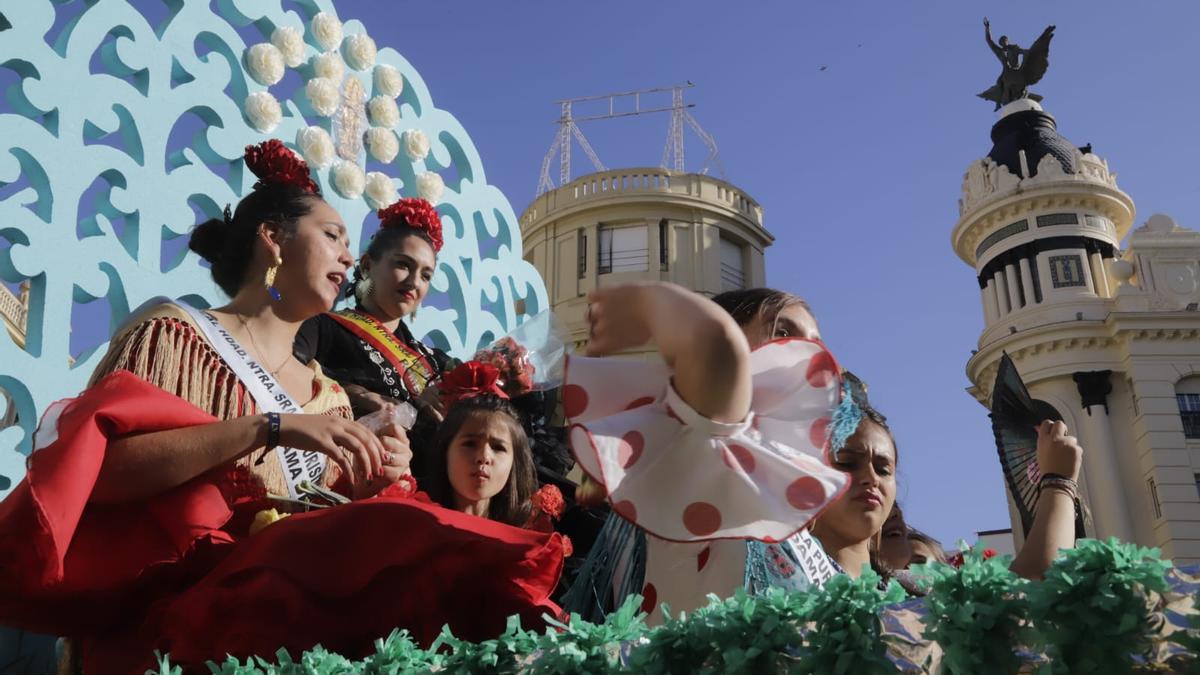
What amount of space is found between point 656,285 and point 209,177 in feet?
8.28

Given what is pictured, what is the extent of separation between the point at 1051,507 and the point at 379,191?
3107mm

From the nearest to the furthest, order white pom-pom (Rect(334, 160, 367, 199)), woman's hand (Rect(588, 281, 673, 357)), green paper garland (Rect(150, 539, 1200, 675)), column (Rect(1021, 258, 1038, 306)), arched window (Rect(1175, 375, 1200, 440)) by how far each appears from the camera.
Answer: green paper garland (Rect(150, 539, 1200, 675)) < woman's hand (Rect(588, 281, 673, 357)) < white pom-pom (Rect(334, 160, 367, 199)) < arched window (Rect(1175, 375, 1200, 440)) < column (Rect(1021, 258, 1038, 306))

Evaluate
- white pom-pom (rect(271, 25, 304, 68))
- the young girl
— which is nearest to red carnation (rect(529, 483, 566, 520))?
the young girl

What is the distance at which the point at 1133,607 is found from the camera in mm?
1109

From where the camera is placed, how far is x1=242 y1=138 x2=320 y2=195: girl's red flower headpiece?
3.09m

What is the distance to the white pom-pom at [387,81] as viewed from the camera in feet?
15.4

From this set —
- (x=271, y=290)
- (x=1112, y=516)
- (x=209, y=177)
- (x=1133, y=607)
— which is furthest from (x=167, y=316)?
(x=1112, y=516)

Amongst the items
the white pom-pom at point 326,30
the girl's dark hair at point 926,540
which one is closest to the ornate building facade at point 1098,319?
the girl's dark hair at point 926,540

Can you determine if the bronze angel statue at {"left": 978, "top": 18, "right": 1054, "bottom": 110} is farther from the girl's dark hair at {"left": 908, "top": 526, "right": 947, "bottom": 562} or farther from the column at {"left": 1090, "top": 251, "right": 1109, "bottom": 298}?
the girl's dark hair at {"left": 908, "top": 526, "right": 947, "bottom": 562}

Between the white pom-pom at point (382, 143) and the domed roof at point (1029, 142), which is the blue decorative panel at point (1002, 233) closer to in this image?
the domed roof at point (1029, 142)

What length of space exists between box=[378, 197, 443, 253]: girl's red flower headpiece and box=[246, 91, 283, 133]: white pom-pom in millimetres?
539

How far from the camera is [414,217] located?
13.3ft

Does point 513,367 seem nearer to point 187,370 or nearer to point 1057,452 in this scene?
point 187,370

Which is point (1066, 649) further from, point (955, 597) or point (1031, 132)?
point (1031, 132)
